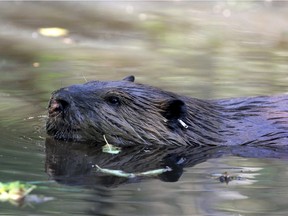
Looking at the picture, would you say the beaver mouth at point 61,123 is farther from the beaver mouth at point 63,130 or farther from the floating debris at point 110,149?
the floating debris at point 110,149

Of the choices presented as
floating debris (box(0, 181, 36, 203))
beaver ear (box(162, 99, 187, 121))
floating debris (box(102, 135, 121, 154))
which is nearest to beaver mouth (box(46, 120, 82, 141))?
floating debris (box(102, 135, 121, 154))

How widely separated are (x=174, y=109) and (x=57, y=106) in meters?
0.94

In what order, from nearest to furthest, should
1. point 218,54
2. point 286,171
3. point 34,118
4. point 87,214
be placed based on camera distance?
point 87,214
point 286,171
point 34,118
point 218,54

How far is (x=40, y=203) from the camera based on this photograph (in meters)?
4.76

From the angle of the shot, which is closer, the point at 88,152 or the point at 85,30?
the point at 88,152

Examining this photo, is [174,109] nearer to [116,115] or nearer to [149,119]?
[149,119]

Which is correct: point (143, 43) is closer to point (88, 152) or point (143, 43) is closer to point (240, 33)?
point (240, 33)

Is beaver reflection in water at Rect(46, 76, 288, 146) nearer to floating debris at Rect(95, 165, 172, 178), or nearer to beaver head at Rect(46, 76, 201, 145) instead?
beaver head at Rect(46, 76, 201, 145)

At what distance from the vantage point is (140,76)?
9297 mm

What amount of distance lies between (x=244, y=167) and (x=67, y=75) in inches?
142

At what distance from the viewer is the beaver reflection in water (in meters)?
6.63

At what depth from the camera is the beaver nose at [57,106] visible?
259 inches

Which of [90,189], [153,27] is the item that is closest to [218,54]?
[153,27]

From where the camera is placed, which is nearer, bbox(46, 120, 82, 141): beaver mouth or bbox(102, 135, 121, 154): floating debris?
bbox(102, 135, 121, 154): floating debris
